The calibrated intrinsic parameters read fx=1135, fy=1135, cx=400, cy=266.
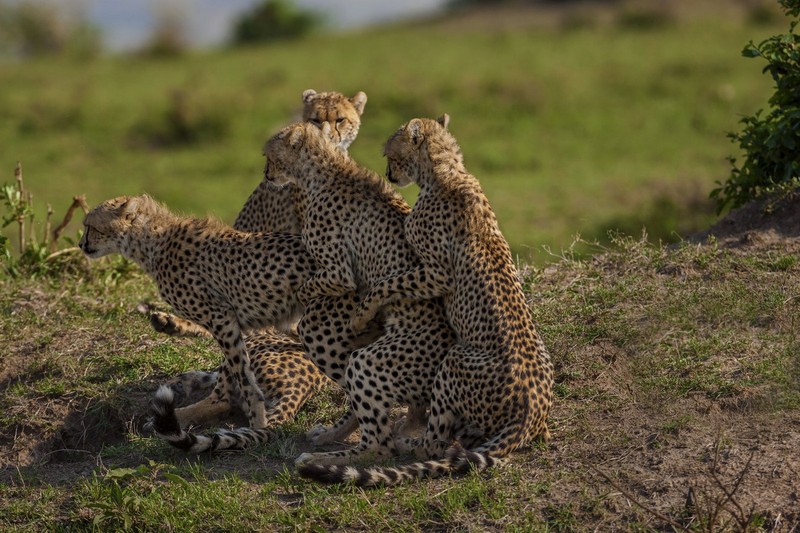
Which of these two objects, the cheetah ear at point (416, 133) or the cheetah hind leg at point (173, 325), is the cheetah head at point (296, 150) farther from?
the cheetah hind leg at point (173, 325)

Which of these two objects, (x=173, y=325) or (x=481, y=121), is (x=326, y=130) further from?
(x=481, y=121)

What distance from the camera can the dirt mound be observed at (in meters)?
5.32

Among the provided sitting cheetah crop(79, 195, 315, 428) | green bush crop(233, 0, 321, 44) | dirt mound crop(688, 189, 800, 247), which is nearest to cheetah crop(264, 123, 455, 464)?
sitting cheetah crop(79, 195, 315, 428)

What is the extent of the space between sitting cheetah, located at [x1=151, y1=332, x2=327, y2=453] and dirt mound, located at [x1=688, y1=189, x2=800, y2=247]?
2.05 meters

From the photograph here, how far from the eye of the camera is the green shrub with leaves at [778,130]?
561 centimetres

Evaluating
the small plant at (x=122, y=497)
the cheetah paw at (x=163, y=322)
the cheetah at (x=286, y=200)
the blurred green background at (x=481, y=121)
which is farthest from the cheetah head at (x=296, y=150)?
the blurred green background at (x=481, y=121)

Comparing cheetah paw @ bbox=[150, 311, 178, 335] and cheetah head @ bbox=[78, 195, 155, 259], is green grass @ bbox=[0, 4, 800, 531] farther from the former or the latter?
cheetah head @ bbox=[78, 195, 155, 259]

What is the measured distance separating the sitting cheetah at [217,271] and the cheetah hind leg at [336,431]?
0.83ft

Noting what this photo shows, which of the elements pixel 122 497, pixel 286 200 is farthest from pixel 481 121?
pixel 122 497

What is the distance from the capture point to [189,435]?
4.04 metres

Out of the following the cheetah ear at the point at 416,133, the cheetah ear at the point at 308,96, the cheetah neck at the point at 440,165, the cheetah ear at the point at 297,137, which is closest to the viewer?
the cheetah neck at the point at 440,165

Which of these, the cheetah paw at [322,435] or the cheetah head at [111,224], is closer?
the cheetah paw at [322,435]

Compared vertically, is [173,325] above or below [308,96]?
below

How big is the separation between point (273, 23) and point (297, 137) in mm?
21213
